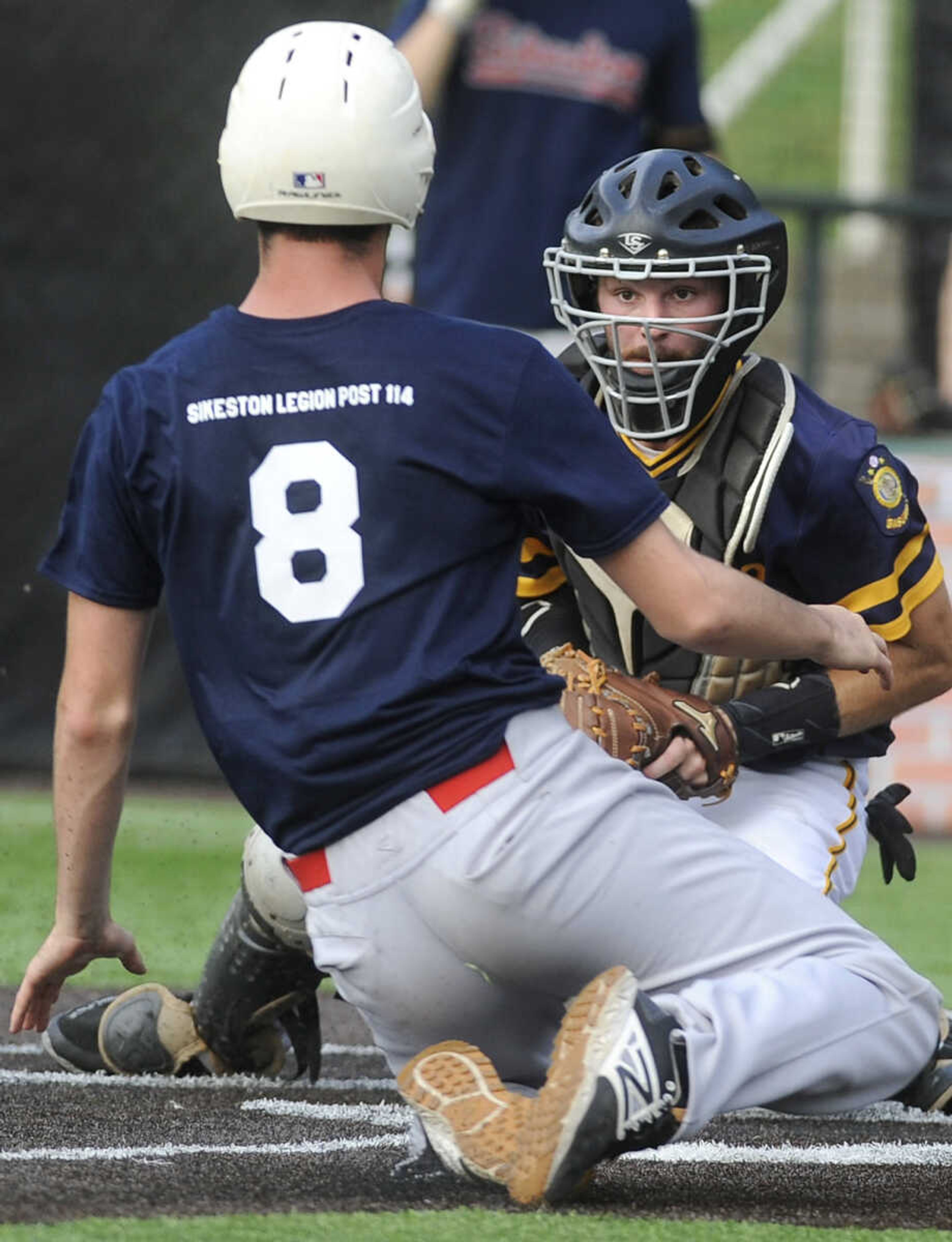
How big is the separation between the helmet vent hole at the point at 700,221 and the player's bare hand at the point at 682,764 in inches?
41.4

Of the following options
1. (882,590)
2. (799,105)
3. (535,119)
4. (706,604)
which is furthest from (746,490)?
(799,105)

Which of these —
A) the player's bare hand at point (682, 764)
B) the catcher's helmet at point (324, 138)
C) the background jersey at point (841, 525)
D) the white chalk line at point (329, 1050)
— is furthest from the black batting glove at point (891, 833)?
the catcher's helmet at point (324, 138)

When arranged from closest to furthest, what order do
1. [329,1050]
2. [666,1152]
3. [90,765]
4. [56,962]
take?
[90,765]
[56,962]
[666,1152]
[329,1050]

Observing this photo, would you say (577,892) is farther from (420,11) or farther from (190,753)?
(190,753)

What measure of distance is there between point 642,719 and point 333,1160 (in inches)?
33.6

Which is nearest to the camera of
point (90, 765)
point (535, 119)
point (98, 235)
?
point (90, 765)

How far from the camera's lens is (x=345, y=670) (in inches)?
120

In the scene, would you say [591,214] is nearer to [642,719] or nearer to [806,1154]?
[642,719]

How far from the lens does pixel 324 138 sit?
10.2 ft

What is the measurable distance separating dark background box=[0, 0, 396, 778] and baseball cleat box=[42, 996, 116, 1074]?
171 inches

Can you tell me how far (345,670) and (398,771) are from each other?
0.15 m

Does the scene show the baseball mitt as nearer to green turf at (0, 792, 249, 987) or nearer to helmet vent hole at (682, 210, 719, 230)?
helmet vent hole at (682, 210, 719, 230)

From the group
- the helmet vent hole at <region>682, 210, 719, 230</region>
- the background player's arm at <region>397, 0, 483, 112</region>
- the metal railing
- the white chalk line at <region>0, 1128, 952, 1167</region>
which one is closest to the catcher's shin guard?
the white chalk line at <region>0, 1128, 952, 1167</region>

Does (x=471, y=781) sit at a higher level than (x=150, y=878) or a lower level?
higher
